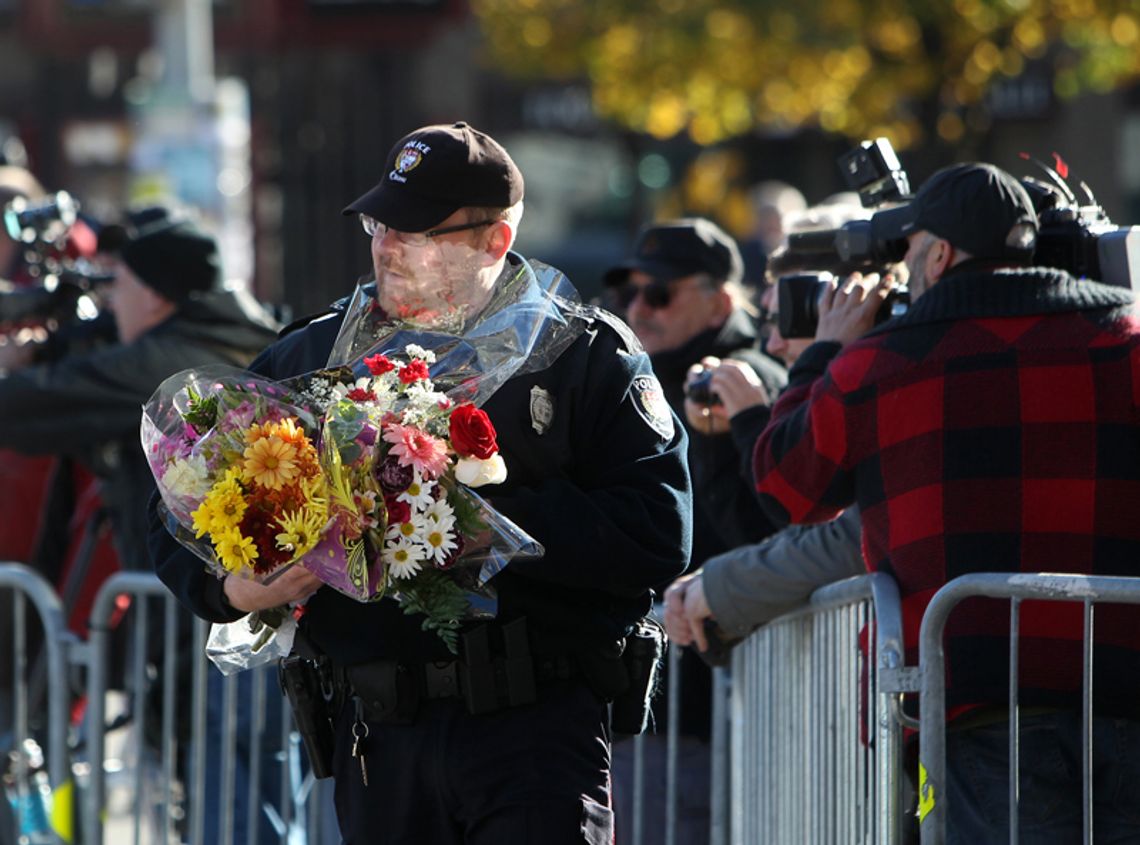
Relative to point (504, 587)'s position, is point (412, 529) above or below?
above

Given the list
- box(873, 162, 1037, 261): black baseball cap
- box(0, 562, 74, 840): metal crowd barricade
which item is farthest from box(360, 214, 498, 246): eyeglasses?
box(0, 562, 74, 840): metal crowd barricade

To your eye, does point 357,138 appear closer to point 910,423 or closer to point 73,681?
point 73,681

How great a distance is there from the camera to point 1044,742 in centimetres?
394

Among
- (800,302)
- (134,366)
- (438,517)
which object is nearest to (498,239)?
(438,517)

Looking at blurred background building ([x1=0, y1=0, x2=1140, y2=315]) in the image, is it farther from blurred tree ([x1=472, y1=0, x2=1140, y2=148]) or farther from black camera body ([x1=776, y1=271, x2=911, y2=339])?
black camera body ([x1=776, y1=271, x2=911, y2=339])

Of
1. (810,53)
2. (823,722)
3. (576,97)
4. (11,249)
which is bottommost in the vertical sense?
(823,722)

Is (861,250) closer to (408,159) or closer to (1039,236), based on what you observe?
(1039,236)

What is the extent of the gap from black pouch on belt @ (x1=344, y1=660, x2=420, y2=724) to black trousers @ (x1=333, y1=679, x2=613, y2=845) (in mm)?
39

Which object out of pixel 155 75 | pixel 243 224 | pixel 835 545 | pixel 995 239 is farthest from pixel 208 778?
pixel 155 75

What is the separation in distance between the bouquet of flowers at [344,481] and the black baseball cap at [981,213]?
1.24 metres

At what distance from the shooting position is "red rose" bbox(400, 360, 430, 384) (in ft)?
11.6

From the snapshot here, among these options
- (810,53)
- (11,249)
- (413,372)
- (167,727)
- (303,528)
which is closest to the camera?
(303,528)

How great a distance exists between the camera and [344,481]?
3.43 meters

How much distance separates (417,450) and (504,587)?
0.40 meters
